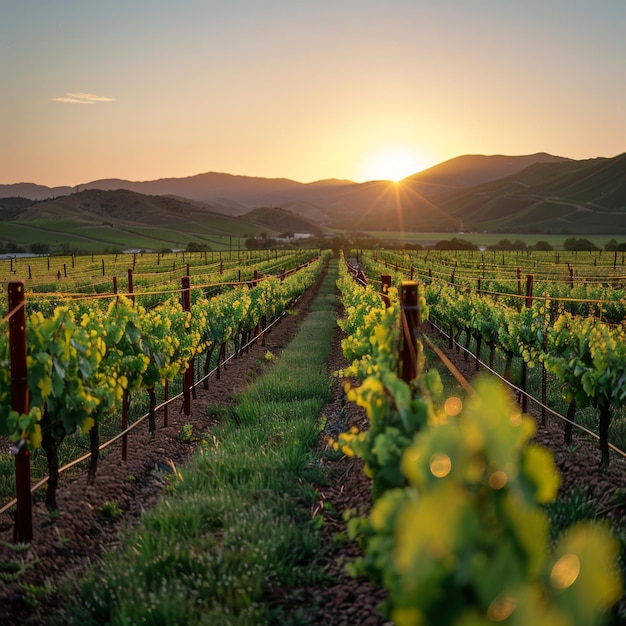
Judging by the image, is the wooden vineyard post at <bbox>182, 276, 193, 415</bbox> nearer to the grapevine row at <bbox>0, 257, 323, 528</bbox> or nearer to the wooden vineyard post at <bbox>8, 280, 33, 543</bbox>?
the grapevine row at <bbox>0, 257, 323, 528</bbox>

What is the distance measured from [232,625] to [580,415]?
22.0 feet

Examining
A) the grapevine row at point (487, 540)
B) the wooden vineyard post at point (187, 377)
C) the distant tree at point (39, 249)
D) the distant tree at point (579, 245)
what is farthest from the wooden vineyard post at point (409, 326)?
the distant tree at point (39, 249)

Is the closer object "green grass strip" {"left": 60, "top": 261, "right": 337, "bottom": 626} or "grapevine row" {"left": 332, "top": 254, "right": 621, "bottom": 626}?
"grapevine row" {"left": 332, "top": 254, "right": 621, "bottom": 626}

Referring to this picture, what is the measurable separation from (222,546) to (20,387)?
6.88ft

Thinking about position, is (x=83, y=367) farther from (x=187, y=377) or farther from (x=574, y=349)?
(x=574, y=349)

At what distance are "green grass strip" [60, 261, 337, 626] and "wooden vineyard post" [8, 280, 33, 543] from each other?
87 centimetres

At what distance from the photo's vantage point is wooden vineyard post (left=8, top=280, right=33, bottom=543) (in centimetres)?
484

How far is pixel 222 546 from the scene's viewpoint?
4234mm

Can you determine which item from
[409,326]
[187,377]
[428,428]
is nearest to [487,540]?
[428,428]

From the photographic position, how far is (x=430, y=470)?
58.9 inches

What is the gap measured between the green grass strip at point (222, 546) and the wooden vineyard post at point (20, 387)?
0.87m

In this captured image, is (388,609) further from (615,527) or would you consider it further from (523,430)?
(615,527)

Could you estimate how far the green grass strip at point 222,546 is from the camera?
3615mm

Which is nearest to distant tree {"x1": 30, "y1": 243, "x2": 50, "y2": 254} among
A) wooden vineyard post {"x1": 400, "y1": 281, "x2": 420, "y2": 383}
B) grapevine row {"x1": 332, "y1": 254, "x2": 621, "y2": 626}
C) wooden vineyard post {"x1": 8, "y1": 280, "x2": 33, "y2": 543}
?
wooden vineyard post {"x1": 8, "y1": 280, "x2": 33, "y2": 543}
